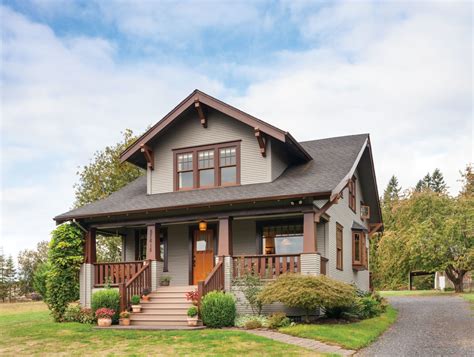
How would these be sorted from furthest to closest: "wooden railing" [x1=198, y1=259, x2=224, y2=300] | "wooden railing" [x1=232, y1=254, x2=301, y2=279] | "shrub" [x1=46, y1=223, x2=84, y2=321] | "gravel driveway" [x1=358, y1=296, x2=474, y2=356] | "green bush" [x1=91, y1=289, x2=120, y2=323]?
"shrub" [x1=46, y1=223, x2=84, y2=321] → "green bush" [x1=91, y1=289, x2=120, y2=323] → "wooden railing" [x1=232, y1=254, x2=301, y2=279] → "wooden railing" [x1=198, y1=259, x2=224, y2=300] → "gravel driveway" [x1=358, y1=296, x2=474, y2=356]

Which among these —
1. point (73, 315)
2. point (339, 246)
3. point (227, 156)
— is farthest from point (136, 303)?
point (339, 246)

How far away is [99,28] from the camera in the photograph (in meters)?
18.5

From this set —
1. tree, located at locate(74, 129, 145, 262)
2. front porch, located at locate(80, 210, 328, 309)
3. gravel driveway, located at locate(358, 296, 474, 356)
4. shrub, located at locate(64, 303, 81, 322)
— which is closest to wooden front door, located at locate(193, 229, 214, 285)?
front porch, located at locate(80, 210, 328, 309)

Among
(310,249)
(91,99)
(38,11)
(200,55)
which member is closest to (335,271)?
(310,249)

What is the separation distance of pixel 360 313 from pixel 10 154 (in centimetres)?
1352

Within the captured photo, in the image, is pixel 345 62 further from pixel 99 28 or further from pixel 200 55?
pixel 99 28

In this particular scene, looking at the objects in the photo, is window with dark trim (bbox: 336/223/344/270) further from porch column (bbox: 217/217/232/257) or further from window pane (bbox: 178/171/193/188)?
window pane (bbox: 178/171/193/188)

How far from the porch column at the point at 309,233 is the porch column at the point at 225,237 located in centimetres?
252

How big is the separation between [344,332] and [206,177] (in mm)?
8171

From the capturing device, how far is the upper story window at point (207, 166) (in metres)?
19.8

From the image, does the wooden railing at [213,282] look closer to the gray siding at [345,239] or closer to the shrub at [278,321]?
the shrub at [278,321]

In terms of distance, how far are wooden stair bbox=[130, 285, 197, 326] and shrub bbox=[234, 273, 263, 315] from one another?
1765 millimetres

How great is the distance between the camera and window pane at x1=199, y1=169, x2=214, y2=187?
20109 millimetres

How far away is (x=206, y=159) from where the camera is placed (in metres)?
20.2
